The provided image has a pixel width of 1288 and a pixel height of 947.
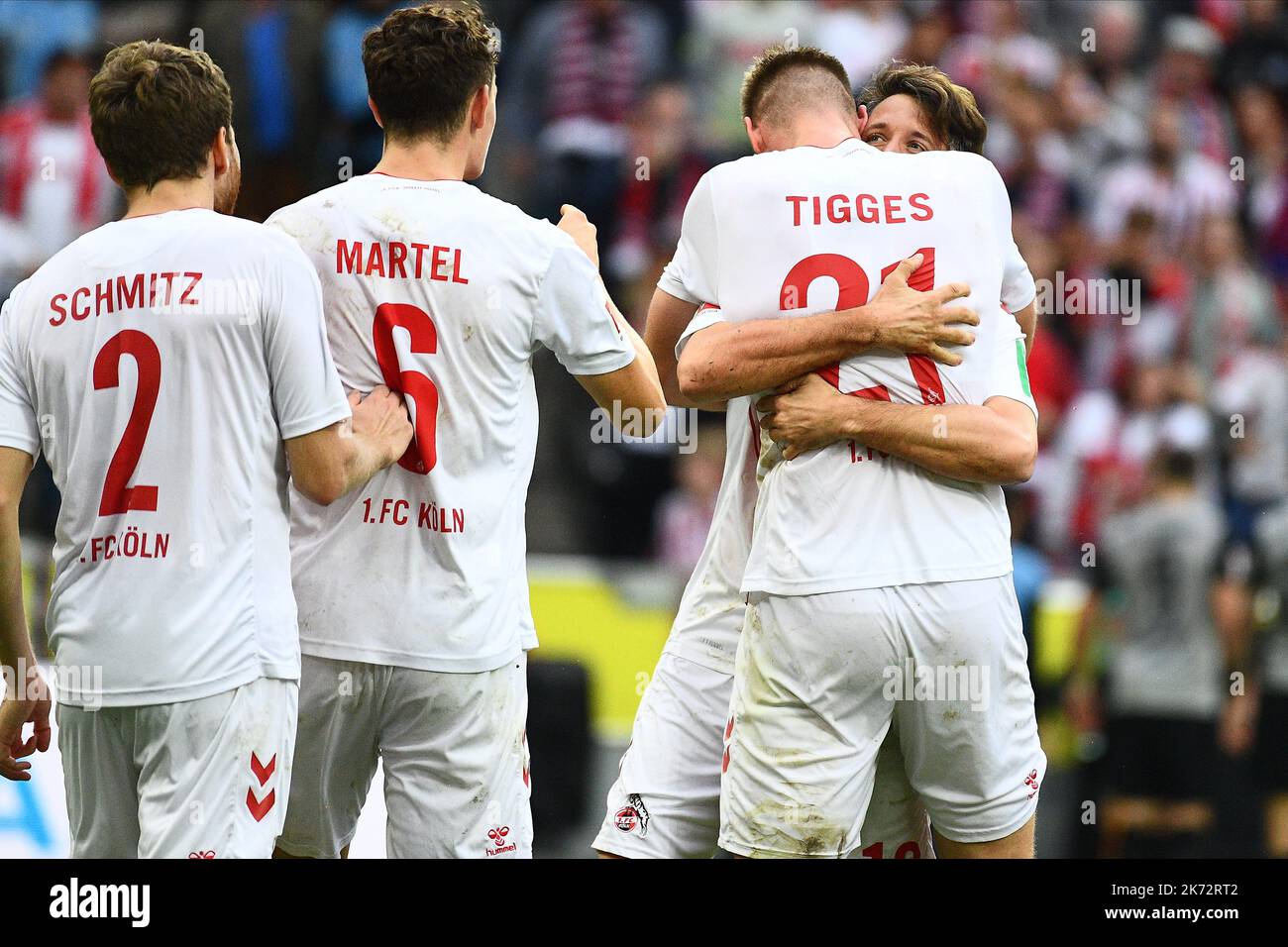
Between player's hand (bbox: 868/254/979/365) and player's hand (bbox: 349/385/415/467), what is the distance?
A: 1.01 metres

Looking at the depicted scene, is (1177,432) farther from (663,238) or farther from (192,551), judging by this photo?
(192,551)

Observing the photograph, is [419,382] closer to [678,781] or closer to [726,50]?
[678,781]

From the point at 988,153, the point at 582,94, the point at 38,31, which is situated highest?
the point at 38,31

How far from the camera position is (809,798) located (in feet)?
10.9

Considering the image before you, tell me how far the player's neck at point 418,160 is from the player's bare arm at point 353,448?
476 millimetres

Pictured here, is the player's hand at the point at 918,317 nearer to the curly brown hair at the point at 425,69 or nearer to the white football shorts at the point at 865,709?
the white football shorts at the point at 865,709

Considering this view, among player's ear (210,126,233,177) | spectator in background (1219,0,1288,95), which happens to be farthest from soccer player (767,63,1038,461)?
spectator in background (1219,0,1288,95)

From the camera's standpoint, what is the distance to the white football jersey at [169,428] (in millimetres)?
3076

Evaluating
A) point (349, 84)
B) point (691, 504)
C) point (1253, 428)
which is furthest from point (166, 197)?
point (1253, 428)

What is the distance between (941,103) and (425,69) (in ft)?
4.27

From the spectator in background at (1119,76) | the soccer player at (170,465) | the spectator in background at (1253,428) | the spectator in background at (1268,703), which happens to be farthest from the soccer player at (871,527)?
the spectator in background at (1119,76)

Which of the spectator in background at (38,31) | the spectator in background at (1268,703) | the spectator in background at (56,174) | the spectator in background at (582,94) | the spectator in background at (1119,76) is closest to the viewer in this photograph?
the spectator in background at (1268,703)

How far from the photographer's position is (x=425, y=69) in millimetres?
3428

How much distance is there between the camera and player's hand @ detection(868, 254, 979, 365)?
3.34 metres
